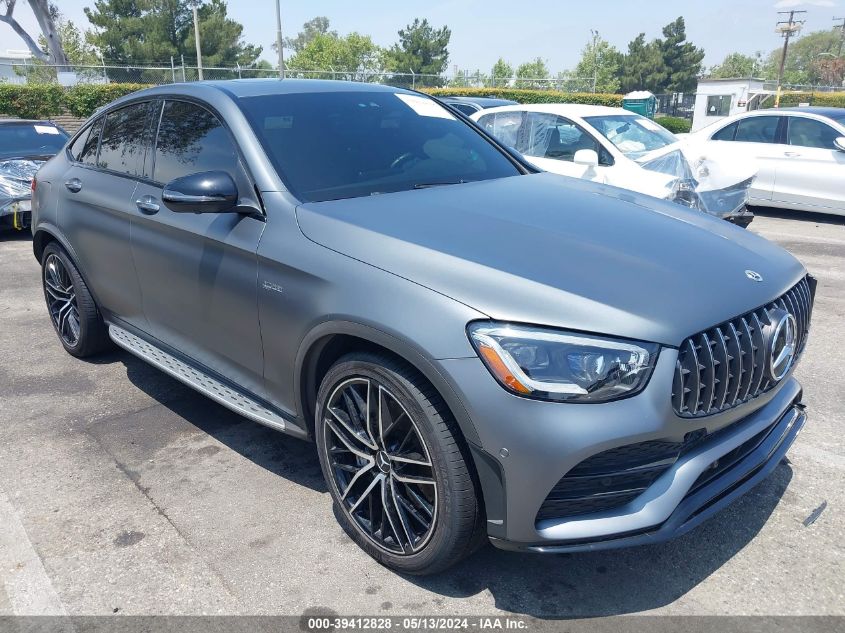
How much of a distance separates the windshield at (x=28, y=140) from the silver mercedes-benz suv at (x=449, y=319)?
260 inches

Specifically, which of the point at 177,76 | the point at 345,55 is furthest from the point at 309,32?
the point at 177,76

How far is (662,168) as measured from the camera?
302 inches

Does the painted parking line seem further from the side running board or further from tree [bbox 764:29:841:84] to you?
tree [bbox 764:29:841:84]

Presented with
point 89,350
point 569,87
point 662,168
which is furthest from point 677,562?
point 569,87

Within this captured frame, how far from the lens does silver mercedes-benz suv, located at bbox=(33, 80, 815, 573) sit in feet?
7.02

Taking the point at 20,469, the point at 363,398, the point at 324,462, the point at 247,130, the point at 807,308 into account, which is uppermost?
the point at 247,130

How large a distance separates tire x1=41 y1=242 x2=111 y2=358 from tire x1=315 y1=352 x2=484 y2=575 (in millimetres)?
2457

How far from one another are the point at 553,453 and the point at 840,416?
264 centimetres

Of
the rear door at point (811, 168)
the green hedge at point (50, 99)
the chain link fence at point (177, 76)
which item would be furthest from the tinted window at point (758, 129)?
the green hedge at point (50, 99)

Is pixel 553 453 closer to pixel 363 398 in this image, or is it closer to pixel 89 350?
pixel 363 398

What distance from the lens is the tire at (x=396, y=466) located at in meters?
2.29

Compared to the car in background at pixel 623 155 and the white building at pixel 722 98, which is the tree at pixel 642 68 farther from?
the car in background at pixel 623 155

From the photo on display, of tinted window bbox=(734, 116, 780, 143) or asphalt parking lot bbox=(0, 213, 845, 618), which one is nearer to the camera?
asphalt parking lot bbox=(0, 213, 845, 618)

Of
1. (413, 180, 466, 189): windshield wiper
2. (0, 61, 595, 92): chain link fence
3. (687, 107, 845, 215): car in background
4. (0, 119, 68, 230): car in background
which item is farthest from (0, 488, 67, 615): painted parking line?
(0, 61, 595, 92): chain link fence
